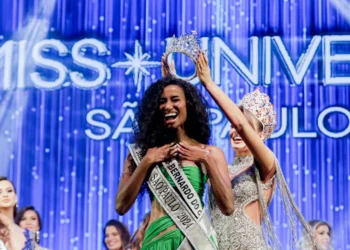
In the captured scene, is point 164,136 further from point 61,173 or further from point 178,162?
point 61,173

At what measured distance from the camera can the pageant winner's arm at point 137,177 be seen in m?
2.67

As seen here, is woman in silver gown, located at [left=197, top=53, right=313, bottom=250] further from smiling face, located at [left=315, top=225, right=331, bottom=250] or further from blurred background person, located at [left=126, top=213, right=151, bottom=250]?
blurred background person, located at [left=126, top=213, right=151, bottom=250]

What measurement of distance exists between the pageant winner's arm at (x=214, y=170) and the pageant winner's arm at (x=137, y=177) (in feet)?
0.16

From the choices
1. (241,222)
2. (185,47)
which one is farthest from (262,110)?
(185,47)

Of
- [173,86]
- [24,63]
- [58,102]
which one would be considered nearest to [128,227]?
[58,102]

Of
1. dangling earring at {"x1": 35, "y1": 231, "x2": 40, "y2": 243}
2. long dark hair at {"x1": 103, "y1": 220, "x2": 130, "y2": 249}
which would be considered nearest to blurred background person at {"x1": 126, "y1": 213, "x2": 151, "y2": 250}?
long dark hair at {"x1": 103, "y1": 220, "x2": 130, "y2": 249}

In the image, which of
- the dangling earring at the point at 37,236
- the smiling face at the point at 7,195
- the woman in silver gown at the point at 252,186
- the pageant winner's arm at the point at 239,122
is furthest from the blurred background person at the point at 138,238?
the pageant winner's arm at the point at 239,122

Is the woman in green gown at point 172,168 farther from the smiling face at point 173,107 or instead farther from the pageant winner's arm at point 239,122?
the pageant winner's arm at point 239,122

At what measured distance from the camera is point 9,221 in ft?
17.4

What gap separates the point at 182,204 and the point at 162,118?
0.30 metres

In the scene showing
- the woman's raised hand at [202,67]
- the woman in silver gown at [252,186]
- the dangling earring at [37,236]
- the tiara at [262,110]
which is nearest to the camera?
the woman's raised hand at [202,67]

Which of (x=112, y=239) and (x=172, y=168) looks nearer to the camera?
(x=172, y=168)

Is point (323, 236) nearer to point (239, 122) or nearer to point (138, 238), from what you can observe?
point (138, 238)

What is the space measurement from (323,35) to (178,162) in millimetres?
3070
